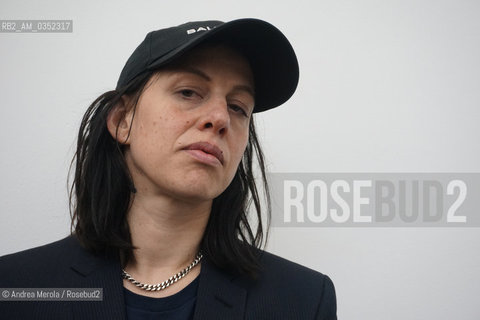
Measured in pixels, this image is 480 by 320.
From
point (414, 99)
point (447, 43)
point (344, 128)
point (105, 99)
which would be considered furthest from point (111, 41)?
point (447, 43)

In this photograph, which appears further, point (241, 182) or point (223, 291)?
point (241, 182)

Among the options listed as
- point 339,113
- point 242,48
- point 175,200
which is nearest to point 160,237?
point 175,200

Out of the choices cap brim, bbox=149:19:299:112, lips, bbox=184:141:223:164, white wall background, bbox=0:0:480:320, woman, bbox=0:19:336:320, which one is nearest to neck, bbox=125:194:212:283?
woman, bbox=0:19:336:320

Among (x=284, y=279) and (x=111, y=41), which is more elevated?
(x=111, y=41)

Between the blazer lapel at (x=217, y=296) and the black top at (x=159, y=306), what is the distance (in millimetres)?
40

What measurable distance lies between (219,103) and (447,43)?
4.22 feet

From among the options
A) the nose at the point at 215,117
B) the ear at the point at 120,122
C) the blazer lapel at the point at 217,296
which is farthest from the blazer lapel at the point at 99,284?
the nose at the point at 215,117

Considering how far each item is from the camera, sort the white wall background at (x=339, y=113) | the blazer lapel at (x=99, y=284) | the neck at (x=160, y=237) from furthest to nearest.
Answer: the white wall background at (x=339, y=113)
the neck at (x=160, y=237)
the blazer lapel at (x=99, y=284)

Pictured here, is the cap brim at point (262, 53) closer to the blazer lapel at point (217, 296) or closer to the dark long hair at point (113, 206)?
the dark long hair at point (113, 206)

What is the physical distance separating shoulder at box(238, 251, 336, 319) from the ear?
0.61 m

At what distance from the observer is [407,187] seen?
1761 millimetres

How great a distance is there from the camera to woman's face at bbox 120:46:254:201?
3.66 ft

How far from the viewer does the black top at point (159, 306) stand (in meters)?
1.11

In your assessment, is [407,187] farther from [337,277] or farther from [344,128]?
[337,277]
